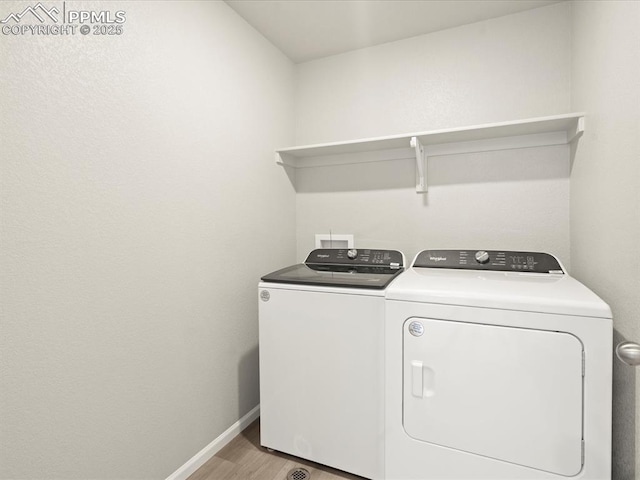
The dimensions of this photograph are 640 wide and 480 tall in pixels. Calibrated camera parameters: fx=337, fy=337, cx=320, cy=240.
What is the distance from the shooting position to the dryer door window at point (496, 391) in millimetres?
1164

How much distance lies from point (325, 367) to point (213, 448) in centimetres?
77

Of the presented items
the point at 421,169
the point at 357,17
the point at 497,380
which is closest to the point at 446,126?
the point at 421,169

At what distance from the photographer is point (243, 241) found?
1.97 meters

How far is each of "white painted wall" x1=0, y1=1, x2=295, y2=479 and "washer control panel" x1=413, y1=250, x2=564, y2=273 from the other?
1.06 metres

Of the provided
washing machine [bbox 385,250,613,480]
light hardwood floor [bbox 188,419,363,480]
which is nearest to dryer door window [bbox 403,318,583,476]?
washing machine [bbox 385,250,613,480]

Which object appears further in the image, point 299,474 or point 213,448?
point 213,448

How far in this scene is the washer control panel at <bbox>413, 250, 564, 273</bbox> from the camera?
175 cm

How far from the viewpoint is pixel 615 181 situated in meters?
1.20

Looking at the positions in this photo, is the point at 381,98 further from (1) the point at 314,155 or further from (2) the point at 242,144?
(2) the point at 242,144

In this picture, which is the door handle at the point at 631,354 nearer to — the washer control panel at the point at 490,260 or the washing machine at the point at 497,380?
the washing machine at the point at 497,380

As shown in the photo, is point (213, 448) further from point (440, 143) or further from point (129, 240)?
point (440, 143)

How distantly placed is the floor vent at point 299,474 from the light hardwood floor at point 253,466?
0.02 meters

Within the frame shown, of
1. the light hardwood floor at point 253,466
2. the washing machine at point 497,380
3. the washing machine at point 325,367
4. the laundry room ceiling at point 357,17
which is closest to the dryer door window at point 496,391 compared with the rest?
the washing machine at point 497,380

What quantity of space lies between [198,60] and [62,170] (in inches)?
34.4
